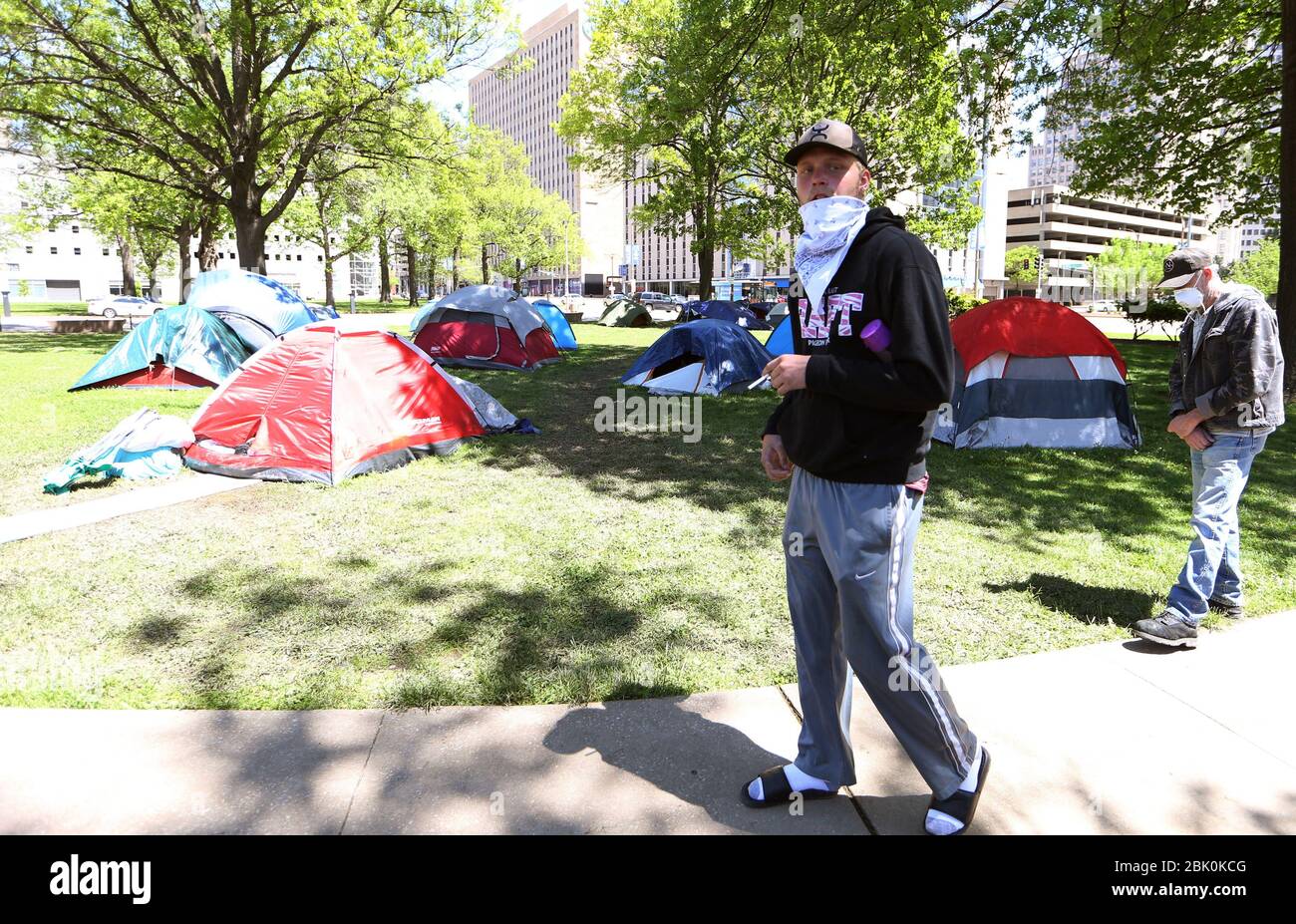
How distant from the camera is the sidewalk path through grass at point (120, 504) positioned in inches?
229

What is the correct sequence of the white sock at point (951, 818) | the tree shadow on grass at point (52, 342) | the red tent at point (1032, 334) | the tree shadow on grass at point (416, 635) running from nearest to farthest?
the white sock at point (951, 818), the tree shadow on grass at point (416, 635), the red tent at point (1032, 334), the tree shadow on grass at point (52, 342)

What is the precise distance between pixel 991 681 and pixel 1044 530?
2.83 m

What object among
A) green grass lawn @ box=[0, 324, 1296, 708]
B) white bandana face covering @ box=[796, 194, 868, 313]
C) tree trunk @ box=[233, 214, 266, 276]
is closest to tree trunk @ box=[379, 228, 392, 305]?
tree trunk @ box=[233, 214, 266, 276]

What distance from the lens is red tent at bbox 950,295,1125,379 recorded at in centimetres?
873

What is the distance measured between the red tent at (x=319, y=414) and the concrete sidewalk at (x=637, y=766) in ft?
14.7

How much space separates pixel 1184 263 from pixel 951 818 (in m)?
3.23

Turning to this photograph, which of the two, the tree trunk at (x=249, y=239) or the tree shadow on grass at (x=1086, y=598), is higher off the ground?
the tree trunk at (x=249, y=239)

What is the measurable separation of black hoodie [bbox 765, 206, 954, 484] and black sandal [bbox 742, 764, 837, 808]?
117cm

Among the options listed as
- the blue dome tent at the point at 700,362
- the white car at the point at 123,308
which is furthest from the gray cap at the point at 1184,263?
the white car at the point at 123,308

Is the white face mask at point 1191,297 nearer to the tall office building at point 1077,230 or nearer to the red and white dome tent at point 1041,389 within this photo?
the red and white dome tent at point 1041,389

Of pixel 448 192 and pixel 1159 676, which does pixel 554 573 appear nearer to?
pixel 1159 676

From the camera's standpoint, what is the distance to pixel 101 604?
4406 mm

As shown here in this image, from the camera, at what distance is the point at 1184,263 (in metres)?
3.93

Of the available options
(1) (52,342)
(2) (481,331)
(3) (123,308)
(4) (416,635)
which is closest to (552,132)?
(3) (123,308)
